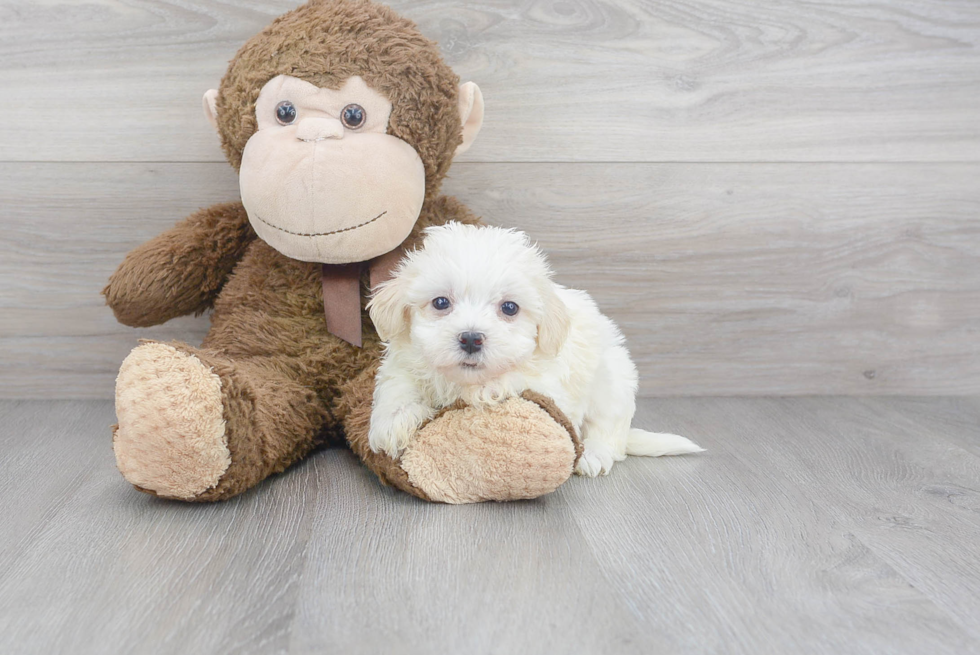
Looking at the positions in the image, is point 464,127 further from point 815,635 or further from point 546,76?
point 815,635

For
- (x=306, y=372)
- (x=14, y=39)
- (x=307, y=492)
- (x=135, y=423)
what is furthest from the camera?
(x=14, y=39)

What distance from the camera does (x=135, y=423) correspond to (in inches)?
32.4

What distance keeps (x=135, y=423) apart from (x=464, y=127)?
1.96 ft

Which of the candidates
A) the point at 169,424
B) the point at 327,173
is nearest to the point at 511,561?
the point at 169,424

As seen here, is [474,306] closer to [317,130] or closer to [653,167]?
[317,130]

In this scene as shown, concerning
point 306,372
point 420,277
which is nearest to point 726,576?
point 420,277

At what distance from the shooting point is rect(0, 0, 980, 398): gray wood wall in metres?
1.27

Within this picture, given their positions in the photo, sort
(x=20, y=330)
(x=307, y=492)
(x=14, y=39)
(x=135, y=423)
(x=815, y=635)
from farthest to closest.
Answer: (x=20, y=330)
(x=14, y=39)
(x=307, y=492)
(x=135, y=423)
(x=815, y=635)

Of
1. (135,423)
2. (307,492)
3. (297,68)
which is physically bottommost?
(307,492)

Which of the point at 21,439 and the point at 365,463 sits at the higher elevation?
the point at 365,463

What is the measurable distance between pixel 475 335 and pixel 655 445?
0.40 m

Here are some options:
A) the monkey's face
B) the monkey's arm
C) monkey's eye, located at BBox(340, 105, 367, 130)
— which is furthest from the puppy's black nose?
the monkey's arm

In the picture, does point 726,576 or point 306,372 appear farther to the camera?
point 306,372

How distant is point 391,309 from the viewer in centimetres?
90
